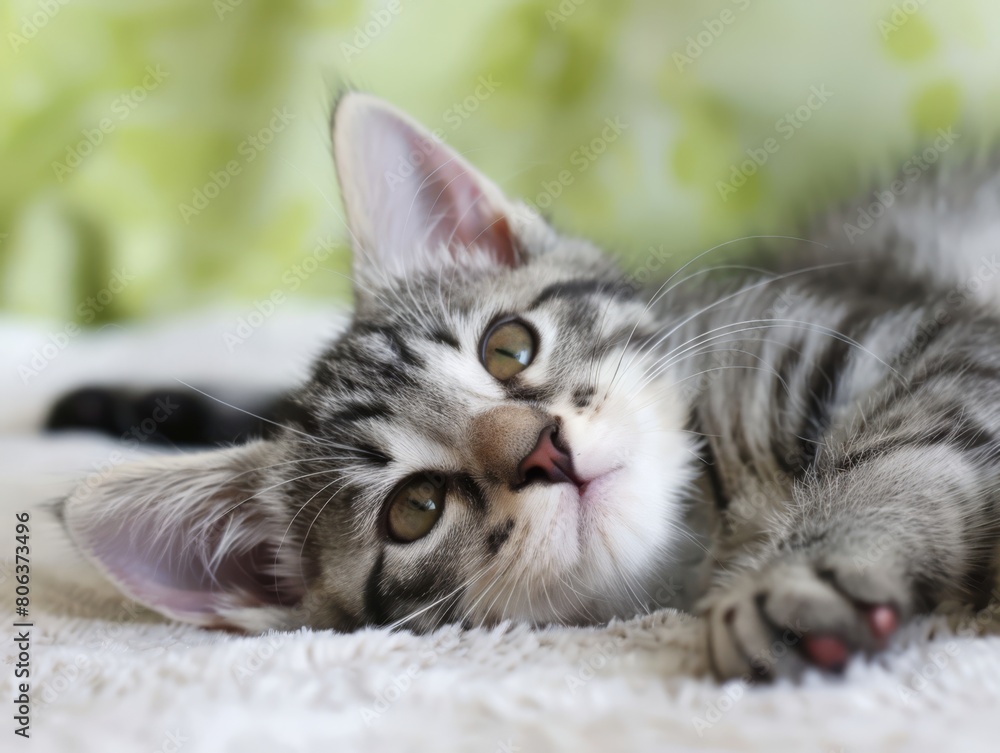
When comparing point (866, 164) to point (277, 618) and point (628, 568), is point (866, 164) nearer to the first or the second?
point (628, 568)

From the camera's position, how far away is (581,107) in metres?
1.58

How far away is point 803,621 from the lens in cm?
56

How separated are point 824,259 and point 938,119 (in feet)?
1.08

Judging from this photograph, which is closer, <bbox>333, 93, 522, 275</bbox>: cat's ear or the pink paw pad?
the pink paw pad

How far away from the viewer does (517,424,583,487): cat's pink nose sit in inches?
29.5

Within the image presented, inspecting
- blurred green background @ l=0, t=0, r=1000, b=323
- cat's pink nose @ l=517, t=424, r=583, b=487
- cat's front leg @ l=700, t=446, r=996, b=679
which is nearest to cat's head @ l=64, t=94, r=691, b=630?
cat's pink nose @ l=517, t=424, r=583, b=487

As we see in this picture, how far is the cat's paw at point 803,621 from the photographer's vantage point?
0.56 metres

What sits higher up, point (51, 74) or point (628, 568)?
Result: point (51, 74)

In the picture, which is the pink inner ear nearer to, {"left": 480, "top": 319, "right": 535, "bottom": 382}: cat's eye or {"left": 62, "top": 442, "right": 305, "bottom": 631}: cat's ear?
{"left": 62, "top": 442, "right": 305, "bottom": 631}: cat's ear

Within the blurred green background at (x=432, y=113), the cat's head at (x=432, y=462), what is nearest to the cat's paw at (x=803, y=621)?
the cat's head at (x=432, y=462)

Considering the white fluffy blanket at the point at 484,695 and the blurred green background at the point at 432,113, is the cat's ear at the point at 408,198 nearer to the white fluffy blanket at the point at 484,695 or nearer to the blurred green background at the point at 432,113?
the blurred green background at the point at 432,113

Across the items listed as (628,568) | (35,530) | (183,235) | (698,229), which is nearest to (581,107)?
(698,229)

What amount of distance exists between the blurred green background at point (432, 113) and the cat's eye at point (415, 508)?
584 mm

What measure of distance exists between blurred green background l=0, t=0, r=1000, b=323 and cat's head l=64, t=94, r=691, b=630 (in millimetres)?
319
